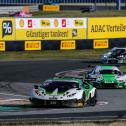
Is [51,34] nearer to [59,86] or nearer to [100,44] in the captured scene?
[100,44]

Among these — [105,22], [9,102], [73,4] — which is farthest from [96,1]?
[9,102]

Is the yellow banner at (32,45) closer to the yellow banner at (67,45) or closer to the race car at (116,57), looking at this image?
the yellow banner at (67,45)

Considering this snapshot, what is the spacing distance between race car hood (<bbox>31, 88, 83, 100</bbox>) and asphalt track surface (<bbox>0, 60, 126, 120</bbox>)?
426 mm

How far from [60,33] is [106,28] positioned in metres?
4.22

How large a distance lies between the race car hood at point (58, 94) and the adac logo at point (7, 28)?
2844 centimetres

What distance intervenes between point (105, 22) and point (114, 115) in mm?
34743

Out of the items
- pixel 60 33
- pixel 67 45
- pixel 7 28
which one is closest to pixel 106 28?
pixel 60 33

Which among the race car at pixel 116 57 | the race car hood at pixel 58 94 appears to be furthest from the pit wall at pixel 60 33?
the race car hood at pixel 58 94

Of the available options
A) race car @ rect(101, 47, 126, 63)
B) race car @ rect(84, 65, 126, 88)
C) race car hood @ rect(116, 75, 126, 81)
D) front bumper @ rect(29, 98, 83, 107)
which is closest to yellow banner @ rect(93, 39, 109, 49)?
race car @ rect(101, 47, 126, 63)

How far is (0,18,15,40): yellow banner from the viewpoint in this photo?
51438 millimetres

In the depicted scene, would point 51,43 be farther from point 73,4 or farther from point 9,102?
point 73,4

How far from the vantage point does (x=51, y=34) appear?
175 feet

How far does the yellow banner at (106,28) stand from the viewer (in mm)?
54438

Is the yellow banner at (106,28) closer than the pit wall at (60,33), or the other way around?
the pit wall at (60,33)
